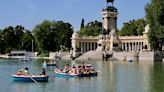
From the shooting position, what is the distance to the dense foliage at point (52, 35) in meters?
154

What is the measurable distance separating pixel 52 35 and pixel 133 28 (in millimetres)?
26192

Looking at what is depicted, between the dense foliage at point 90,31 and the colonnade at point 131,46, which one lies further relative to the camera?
the dense foliage at point 90,31

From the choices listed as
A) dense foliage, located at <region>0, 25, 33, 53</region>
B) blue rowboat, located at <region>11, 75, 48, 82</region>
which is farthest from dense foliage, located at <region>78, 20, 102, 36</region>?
blue rowboat, located at <region>11, 75, 48, 82</region>

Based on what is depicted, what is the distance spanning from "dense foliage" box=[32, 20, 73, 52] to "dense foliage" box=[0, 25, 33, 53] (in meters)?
17.4

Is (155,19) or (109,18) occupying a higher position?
(109,18)

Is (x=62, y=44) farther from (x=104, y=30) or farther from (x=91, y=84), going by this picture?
(x=91, y=84)

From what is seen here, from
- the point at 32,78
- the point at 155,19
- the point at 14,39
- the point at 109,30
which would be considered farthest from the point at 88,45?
the point at 32,78

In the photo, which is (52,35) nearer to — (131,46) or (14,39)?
(14,39)

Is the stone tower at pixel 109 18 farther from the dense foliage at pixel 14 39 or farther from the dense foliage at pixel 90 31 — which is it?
the dense foliage at pixel 14 39

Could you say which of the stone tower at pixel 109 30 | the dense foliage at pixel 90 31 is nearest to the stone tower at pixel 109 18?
the stone tower at pixel 109 30

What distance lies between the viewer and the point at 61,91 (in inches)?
1661

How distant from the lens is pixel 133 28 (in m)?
146

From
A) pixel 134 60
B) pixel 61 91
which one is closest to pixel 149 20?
pixel 134 60

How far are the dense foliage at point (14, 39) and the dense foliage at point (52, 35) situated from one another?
17403 mm
